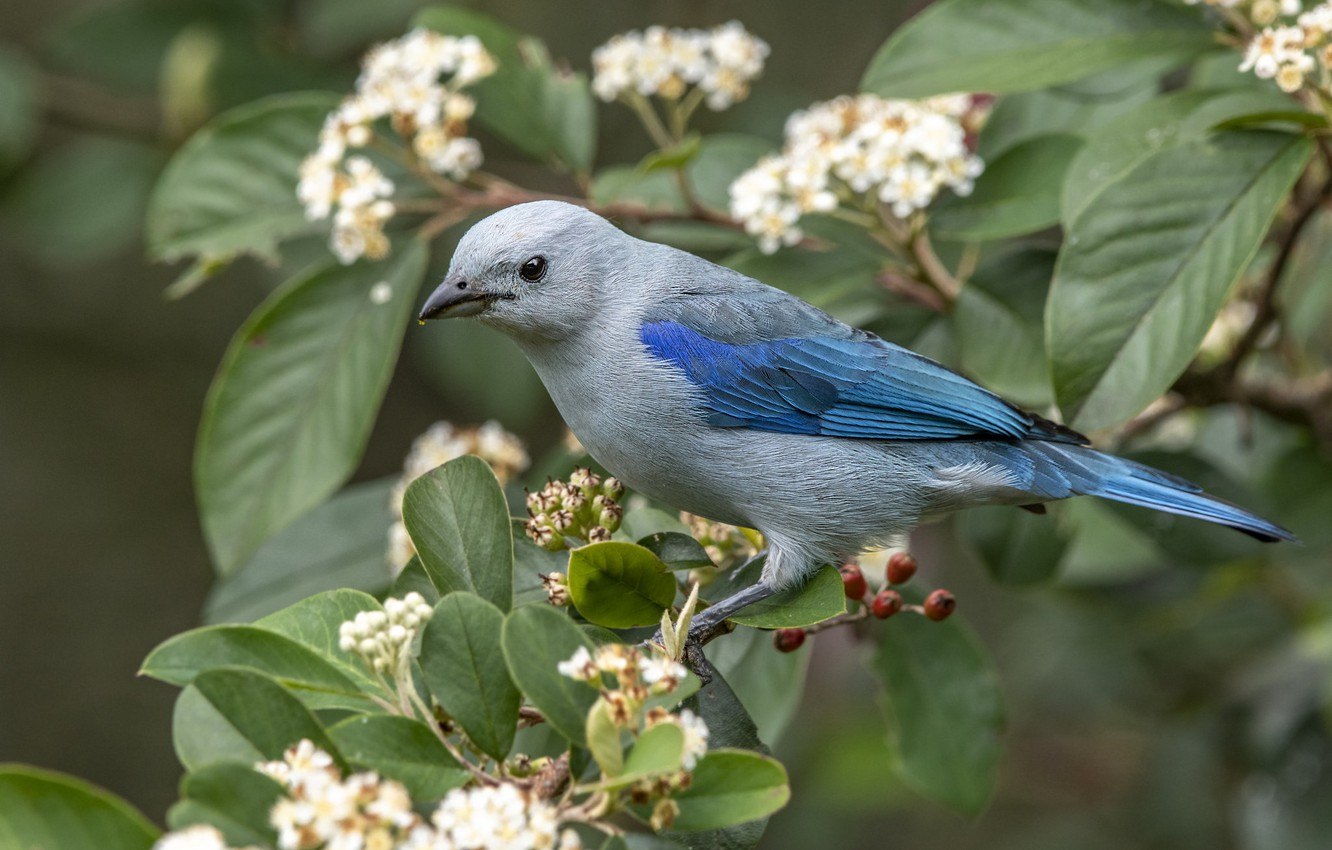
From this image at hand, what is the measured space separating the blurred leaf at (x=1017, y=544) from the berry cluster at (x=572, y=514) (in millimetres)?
1333

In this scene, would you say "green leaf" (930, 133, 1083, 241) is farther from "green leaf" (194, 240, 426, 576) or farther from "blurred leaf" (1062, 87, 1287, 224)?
"green leaf" (194, 240, 426, 576)

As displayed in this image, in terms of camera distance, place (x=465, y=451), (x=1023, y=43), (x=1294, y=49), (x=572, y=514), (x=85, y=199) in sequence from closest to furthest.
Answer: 1. (x=572, y=514)
2. (x=1294, y=49)
3. (x=1023, y=43)
4. (x=465, y=451)
5. (x=85, y=199)

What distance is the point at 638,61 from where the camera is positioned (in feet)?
10.8

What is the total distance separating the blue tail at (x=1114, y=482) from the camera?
2.79m

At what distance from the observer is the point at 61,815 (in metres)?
1.60

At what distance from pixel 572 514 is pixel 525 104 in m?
1.44

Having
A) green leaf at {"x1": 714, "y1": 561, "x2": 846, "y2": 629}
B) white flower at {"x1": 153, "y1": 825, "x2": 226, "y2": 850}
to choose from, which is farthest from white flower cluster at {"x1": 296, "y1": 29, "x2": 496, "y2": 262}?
white flower at {"x1": 153, "y1": 825, "x2": 226, "y2": 850}

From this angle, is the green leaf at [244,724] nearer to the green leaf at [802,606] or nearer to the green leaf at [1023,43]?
the green leaf at [802,606]

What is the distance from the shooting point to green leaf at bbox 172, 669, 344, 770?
173cm

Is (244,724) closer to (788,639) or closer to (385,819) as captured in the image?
(385,819)

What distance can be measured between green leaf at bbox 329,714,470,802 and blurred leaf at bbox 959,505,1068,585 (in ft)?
6.21

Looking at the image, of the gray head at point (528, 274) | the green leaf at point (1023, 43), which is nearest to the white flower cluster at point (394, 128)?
the gray head at point (528, 274)

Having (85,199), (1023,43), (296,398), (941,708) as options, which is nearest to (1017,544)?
(941,708)

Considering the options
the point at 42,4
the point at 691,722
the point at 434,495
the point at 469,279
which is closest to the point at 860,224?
the point at 469,279
